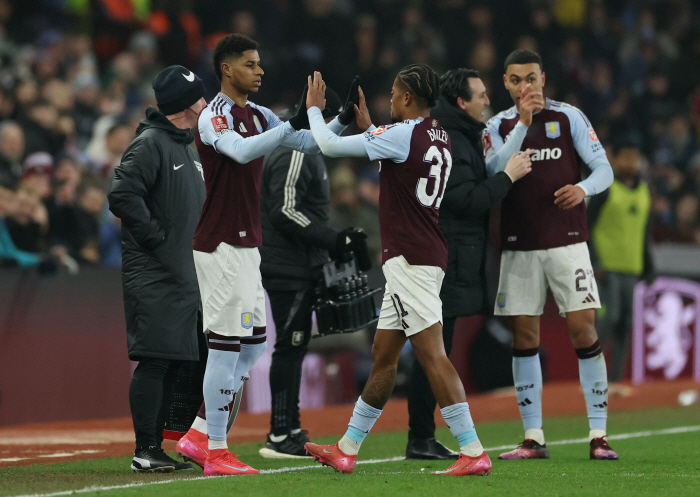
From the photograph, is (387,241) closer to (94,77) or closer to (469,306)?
(469,306)

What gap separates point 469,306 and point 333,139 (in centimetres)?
174

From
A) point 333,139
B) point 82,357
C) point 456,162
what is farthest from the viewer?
point 82,357

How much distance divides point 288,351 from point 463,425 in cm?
192

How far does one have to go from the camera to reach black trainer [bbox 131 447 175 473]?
18.5 feet

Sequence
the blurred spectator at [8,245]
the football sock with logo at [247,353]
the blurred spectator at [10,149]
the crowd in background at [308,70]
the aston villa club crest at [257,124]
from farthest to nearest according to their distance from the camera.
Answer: the blurred spectator at [10,149]
the crowd in background at [308,70]
the blurred spectator at [8,245]
the football sock with logo at [247,353]
the aston villa club crest at [257,124]

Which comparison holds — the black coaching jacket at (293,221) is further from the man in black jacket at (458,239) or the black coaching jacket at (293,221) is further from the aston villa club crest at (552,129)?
the aston villa club crest at (552,129)

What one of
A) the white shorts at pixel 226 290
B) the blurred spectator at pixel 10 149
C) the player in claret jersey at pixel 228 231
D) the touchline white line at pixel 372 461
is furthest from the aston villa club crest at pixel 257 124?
the blurred spectator at pixel 10 149

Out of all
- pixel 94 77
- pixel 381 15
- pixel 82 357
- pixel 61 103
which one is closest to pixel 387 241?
pixel 82 357

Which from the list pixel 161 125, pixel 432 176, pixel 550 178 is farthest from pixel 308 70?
pixel 432 176

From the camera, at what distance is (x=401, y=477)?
Result: 5.42 metres

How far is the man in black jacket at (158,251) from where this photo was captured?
18.4 feet

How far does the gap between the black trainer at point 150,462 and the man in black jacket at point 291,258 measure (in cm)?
120

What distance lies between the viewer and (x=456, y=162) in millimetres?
6520

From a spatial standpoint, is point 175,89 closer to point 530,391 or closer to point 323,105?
point 323,105
